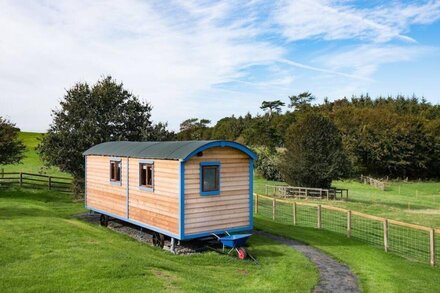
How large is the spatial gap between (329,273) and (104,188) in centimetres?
1095

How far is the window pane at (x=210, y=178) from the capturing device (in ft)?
46.7

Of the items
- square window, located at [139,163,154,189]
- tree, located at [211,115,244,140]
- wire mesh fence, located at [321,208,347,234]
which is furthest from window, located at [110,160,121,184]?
tree, located at [211,115,244,140]

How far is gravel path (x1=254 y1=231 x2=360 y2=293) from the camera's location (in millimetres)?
10375

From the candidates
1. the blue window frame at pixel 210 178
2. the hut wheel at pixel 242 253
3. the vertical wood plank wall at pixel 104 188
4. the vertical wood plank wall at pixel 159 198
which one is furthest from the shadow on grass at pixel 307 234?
the vertical wood plank wall at pixel 104 188

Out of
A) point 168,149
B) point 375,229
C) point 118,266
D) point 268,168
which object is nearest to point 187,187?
point 168,149

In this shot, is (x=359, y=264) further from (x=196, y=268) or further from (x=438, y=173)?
(x=438, y=173)

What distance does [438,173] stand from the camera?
6375cm

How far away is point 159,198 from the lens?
14633 millimetres

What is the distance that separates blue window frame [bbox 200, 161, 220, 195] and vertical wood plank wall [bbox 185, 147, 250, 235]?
133 mm

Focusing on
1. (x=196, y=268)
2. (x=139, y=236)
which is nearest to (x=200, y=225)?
(x=196, y=268)

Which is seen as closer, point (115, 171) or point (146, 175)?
point (146, 175)

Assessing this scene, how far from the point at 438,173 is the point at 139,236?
60.5 metres

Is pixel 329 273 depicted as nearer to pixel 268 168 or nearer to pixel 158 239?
pixel 158 239

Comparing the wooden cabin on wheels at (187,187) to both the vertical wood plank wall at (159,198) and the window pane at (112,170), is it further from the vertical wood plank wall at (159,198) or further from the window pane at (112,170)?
the window pane at (112,170)
